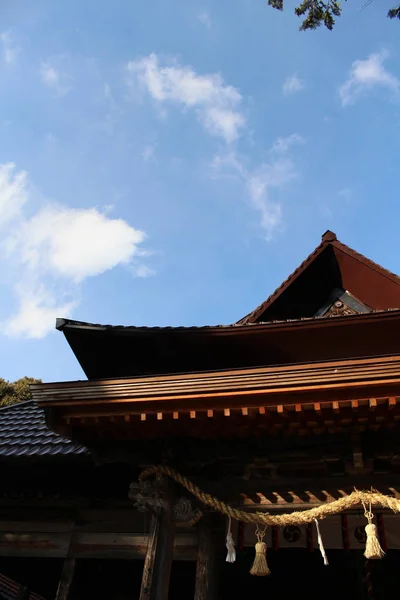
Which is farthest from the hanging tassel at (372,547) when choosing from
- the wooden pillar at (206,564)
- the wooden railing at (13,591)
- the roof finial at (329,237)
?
the wooden railing at (13,591)

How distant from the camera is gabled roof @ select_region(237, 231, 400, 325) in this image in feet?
24.7

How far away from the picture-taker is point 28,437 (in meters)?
7.27

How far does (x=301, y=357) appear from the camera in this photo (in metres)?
6.80

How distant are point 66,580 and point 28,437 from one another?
2.13m

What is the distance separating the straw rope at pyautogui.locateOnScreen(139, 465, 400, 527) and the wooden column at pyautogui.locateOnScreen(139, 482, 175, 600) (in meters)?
0.30

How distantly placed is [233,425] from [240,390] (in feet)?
1.79

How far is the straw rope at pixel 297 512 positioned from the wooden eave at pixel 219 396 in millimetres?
584

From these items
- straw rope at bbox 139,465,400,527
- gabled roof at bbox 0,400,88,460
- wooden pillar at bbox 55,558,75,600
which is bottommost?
A: wooden pillar at bbox 55,558,75,600

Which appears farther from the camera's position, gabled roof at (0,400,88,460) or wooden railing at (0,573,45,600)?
wooden railing at (0,573,45,600)

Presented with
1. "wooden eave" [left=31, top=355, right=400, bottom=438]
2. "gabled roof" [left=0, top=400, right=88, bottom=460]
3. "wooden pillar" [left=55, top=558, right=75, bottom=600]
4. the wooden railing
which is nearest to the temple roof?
"gabled roof" [left=0, top=400, right=88, bottom=460]

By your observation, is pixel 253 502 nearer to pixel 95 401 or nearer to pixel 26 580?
pixel 95 401

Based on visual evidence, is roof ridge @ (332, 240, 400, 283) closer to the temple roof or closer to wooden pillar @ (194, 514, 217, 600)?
the temple roof

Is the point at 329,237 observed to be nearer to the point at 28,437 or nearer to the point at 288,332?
the point at 288,332

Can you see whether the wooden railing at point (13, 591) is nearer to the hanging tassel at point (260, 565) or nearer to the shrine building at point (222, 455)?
the shrine building at point (222, 455)
